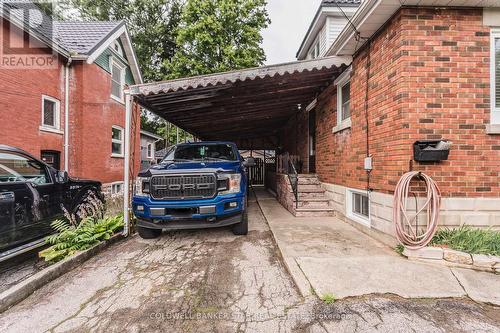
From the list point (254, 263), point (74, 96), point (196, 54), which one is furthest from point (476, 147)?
point (196, 54)

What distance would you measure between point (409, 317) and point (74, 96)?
475 inches

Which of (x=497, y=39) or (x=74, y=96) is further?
(x=74, y=96)

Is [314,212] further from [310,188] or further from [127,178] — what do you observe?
[127,178]

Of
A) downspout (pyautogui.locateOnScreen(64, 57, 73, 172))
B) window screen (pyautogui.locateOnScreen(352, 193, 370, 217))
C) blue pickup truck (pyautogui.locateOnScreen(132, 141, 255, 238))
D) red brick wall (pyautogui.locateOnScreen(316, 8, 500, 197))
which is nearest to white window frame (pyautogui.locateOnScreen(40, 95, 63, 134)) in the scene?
downspout (pyautogui.locateOnScreen(64, 57, 73, 172))

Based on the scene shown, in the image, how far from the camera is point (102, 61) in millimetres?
11156

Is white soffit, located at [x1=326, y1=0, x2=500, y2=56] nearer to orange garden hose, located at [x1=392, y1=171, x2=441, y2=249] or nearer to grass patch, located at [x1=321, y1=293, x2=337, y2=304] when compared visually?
orange garden hose, located at [x1=392, y1=171, x2=441, y2=249]

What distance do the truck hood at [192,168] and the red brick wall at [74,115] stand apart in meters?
2.53

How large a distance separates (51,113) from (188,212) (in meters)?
8.52

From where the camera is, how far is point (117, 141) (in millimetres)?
12312

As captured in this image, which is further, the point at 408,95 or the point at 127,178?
the point at 127,178

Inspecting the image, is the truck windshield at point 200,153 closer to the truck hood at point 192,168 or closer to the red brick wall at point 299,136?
the truck hood at point 192,168

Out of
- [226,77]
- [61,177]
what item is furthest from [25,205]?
[226,77]

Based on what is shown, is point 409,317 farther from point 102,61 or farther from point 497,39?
point 102,61

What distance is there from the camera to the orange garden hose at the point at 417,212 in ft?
11.0
